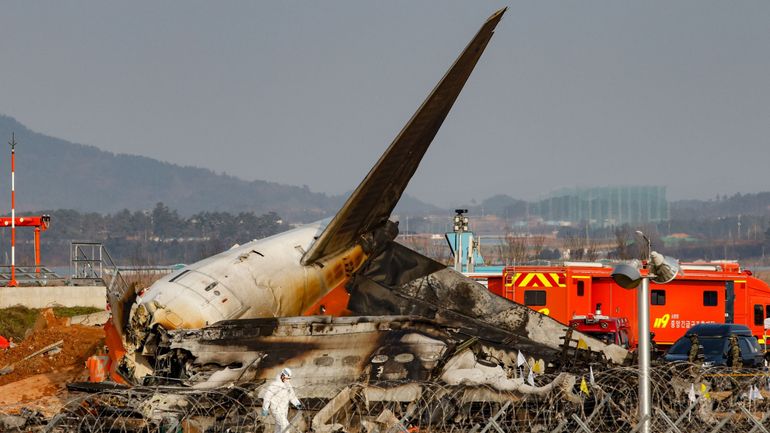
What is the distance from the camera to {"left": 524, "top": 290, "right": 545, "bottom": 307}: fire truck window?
137 feet

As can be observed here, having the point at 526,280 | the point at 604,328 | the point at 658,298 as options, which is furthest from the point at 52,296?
the point at 604,328

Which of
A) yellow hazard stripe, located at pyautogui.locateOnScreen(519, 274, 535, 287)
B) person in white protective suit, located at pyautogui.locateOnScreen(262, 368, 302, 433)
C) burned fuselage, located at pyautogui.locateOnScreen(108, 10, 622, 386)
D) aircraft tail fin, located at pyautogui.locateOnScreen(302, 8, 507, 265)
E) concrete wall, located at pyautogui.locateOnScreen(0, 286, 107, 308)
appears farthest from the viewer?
concrete wall, located at pyautogui.locateOnScreen(0, 286, 107, 308)

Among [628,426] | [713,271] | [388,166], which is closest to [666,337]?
[713,271]

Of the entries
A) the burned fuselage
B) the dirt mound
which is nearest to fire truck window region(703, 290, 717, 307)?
the burned fuselage

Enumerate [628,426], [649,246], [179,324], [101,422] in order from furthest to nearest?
[179,324] → [628,426] → [101,422] → [649,246]

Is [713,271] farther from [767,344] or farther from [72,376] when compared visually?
[72,376]

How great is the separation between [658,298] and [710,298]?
1967 mm

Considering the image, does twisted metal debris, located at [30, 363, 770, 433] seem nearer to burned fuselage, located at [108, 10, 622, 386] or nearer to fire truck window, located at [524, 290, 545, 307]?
burned fuselage, located at [108, 10, 622, 386]

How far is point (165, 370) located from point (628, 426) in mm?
7987

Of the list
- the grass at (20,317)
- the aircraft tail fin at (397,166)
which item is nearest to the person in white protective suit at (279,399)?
the aircraft tail fin at (397,166)

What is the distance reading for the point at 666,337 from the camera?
43.2 m

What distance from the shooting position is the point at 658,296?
141ft

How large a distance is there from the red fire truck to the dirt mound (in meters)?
15.1

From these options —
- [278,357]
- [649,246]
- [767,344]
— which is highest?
[649,246]
